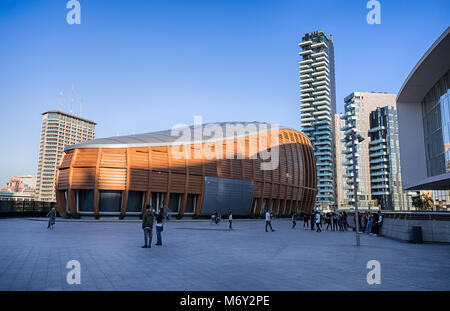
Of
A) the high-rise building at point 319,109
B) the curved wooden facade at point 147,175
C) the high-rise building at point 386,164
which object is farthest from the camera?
the high-rise building at point 319,109

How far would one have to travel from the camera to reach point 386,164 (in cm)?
10181

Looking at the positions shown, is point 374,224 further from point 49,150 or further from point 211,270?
point 49,150

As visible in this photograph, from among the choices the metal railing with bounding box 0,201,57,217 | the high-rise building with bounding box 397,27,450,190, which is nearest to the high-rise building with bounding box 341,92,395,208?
the high-rise building with bounding box 397,27,450,190

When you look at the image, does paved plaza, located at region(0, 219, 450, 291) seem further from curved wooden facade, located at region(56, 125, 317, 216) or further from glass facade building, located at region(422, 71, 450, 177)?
curved wooden facade, located at region(56, 125, 317, 216)

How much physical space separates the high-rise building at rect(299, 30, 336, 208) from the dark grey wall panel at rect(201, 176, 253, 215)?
93.7 metres

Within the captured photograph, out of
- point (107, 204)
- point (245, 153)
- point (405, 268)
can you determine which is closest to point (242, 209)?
point (245, 153)

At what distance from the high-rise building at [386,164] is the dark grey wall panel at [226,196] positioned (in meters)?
70.0

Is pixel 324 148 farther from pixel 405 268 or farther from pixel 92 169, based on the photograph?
pixel 405 268

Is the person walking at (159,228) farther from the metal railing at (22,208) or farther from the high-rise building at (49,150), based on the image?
the high-rise building at (49,150)

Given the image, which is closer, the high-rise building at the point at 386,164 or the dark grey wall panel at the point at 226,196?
the dark grey wall panel at the point at 226,196

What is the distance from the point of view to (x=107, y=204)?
126 feet

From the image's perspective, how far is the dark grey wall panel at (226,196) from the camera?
4356 cm

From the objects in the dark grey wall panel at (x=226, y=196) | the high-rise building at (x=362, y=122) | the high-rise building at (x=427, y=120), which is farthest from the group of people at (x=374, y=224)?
the high-rise building at (x=362, y=122)
